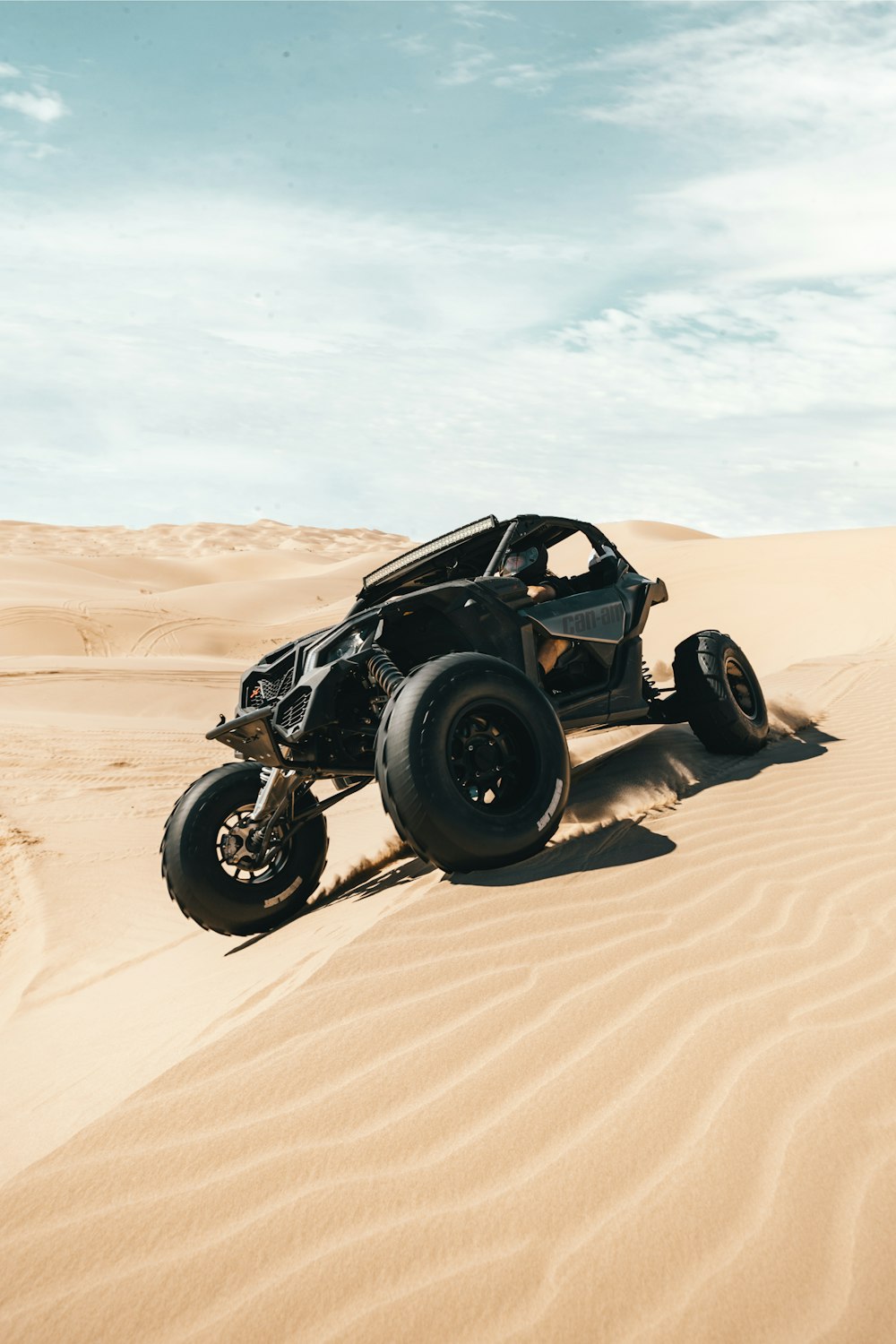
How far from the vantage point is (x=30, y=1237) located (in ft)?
7.12

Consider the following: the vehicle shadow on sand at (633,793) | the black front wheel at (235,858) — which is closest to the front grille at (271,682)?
the black front wheel at (235,858)

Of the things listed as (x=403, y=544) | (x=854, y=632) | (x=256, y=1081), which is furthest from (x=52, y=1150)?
(x=403, y=544)

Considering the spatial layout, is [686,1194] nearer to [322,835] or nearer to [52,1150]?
[52,1150]

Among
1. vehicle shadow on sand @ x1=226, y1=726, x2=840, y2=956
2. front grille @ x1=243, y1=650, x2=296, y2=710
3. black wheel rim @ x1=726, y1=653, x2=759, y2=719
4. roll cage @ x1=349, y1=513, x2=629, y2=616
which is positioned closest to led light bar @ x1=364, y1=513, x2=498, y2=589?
roll cage @ x1=349, y1=513, x2=629, y2=616

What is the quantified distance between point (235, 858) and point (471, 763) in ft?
5.02

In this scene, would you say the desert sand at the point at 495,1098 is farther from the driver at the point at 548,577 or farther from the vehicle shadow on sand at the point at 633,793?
the driver at the point at 548,577

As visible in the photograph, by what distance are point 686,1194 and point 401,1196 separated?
647 mm

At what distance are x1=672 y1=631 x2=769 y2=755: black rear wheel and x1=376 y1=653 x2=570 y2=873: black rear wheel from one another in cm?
256

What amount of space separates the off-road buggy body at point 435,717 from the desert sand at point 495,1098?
0.99ft

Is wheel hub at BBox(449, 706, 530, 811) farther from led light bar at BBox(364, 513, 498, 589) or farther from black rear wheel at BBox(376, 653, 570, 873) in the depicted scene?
led light bar at BBox(364, 513, 498, 589)

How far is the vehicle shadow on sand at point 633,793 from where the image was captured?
431cm

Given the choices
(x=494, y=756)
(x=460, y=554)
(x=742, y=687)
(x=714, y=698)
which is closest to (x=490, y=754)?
(x=494, y=756)

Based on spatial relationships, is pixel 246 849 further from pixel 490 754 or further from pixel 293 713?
pixel 490 754

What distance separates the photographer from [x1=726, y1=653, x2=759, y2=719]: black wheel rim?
23.9ft
